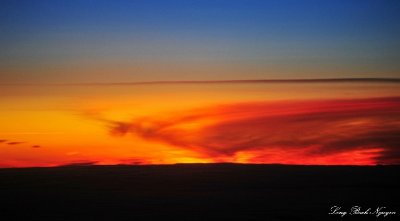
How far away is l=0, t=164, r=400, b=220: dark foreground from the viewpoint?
59.5ft

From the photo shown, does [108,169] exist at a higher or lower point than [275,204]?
higher

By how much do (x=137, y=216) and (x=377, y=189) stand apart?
1252cm

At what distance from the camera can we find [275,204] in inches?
778

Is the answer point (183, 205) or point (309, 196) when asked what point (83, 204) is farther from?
point (309, 196)

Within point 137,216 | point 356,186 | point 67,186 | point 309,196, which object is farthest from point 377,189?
point 67,186

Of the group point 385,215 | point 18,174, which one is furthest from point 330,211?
point 18,174

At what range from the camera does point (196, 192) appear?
2344 cm

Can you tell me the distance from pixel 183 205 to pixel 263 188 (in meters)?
6.27

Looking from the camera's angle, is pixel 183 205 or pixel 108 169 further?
pixel 108 169

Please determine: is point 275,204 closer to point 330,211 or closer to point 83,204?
point 330,211

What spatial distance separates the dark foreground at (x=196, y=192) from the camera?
1814cm

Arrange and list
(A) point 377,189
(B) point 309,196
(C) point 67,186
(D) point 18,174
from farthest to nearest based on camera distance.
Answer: (D) point 18,174, (C) point 67,186, (A) point 377,189, (B) point 309,196

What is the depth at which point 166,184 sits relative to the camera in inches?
1027

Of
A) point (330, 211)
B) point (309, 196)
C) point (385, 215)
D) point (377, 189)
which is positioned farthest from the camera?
point (377, 189)
